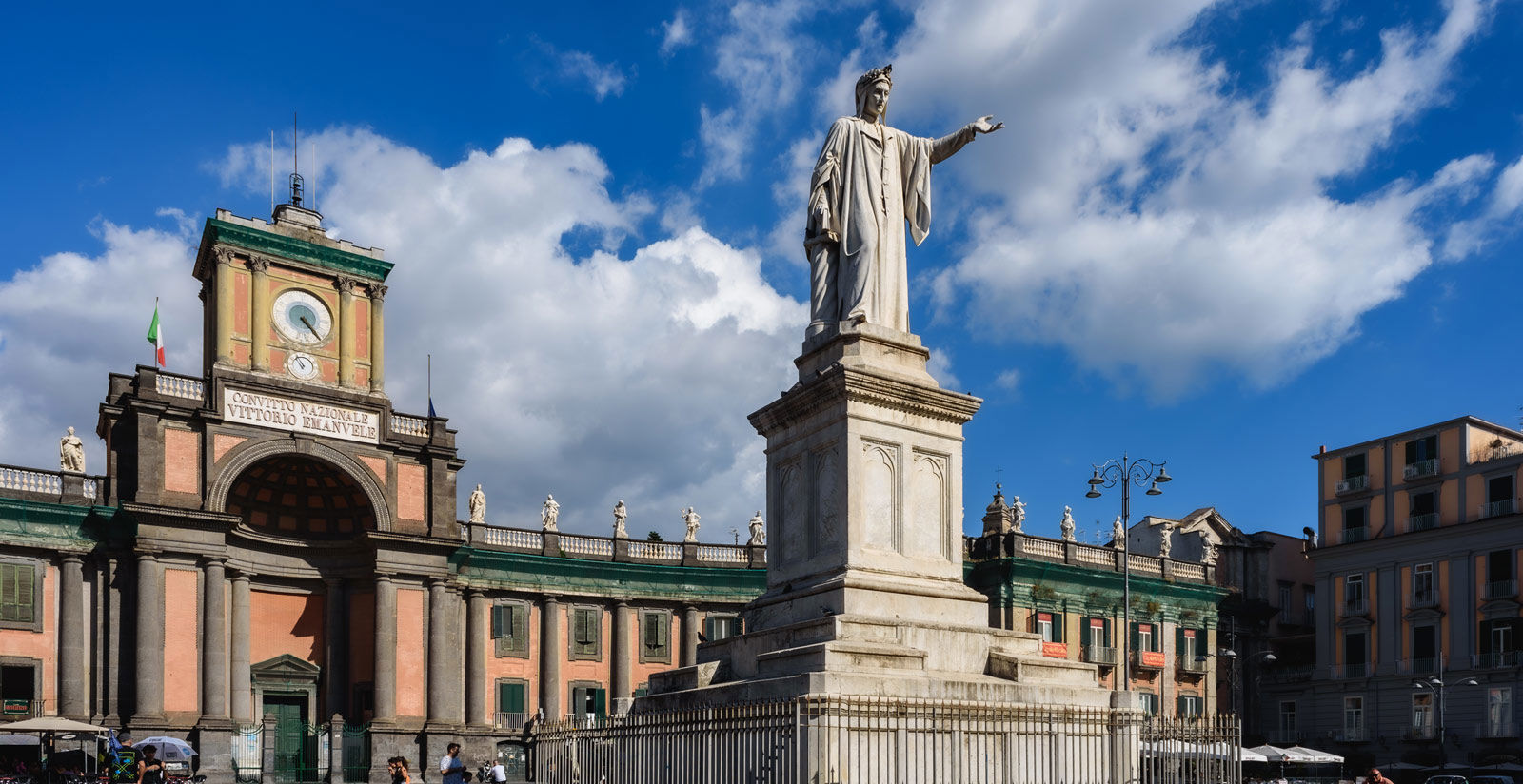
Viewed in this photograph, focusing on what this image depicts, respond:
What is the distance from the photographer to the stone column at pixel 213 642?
128 ft

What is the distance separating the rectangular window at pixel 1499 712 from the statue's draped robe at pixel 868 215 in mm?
41875

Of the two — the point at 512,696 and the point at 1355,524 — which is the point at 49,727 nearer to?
the point at 512,696

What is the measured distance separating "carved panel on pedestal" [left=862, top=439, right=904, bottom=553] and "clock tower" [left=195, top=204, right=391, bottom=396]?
31.4 m

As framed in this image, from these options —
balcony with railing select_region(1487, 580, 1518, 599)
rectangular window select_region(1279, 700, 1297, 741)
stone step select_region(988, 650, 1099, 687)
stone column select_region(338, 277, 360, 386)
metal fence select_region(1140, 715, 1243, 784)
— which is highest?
stone column select_region(338, 277, 360, 386)

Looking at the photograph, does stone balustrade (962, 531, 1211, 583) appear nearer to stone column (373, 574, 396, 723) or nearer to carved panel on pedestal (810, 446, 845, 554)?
stone column (373, 574, 396, 723)

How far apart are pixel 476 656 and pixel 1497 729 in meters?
35.6

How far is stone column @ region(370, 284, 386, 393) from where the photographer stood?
4447cm

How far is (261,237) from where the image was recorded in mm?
42938

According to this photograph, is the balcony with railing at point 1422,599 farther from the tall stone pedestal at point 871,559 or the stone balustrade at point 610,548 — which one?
the tall stone pedestal at point 871,559

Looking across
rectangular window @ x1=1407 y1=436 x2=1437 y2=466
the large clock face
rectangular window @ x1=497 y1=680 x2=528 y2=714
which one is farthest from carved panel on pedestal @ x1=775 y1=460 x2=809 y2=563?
rectangular window @ x1=1407 y1=436 x2=1437 y2=466

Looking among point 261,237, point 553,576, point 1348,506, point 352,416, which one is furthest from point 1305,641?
point 261,237

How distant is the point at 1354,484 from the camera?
55.9 metres

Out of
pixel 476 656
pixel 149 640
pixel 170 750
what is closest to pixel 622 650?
pixel 476 656

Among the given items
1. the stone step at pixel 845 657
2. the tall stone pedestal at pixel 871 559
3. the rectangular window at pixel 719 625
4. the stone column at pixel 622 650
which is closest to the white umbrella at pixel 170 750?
the stone column at pixel 622 650
